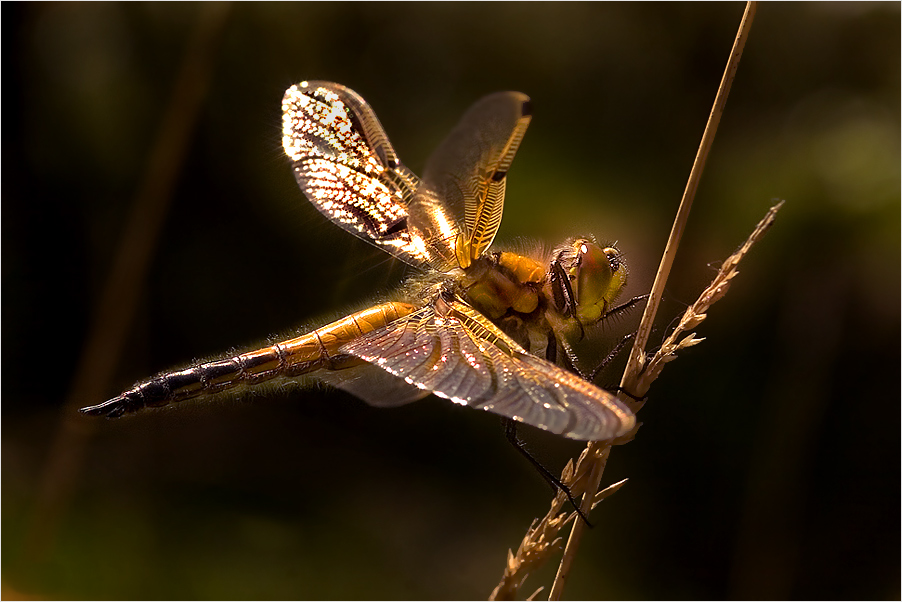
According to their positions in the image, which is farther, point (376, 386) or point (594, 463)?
point (376, 386)

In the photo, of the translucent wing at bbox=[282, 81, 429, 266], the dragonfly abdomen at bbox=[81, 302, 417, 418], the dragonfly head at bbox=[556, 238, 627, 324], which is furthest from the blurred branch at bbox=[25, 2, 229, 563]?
the dragonfly head at bbox=[556, 238, 627, 324]

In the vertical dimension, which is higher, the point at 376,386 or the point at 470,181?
the point at 470,181

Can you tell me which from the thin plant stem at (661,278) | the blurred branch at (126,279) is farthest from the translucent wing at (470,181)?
the blurred branch at (126,279)

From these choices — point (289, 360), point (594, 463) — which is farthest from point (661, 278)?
point (289, 360)

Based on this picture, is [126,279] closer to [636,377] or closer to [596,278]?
[596,278]

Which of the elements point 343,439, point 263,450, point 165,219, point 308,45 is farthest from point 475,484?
point 308,45

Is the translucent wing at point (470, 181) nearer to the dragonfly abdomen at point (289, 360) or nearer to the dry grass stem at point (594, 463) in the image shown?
the dragonfly abdomen at point (289, 360)
